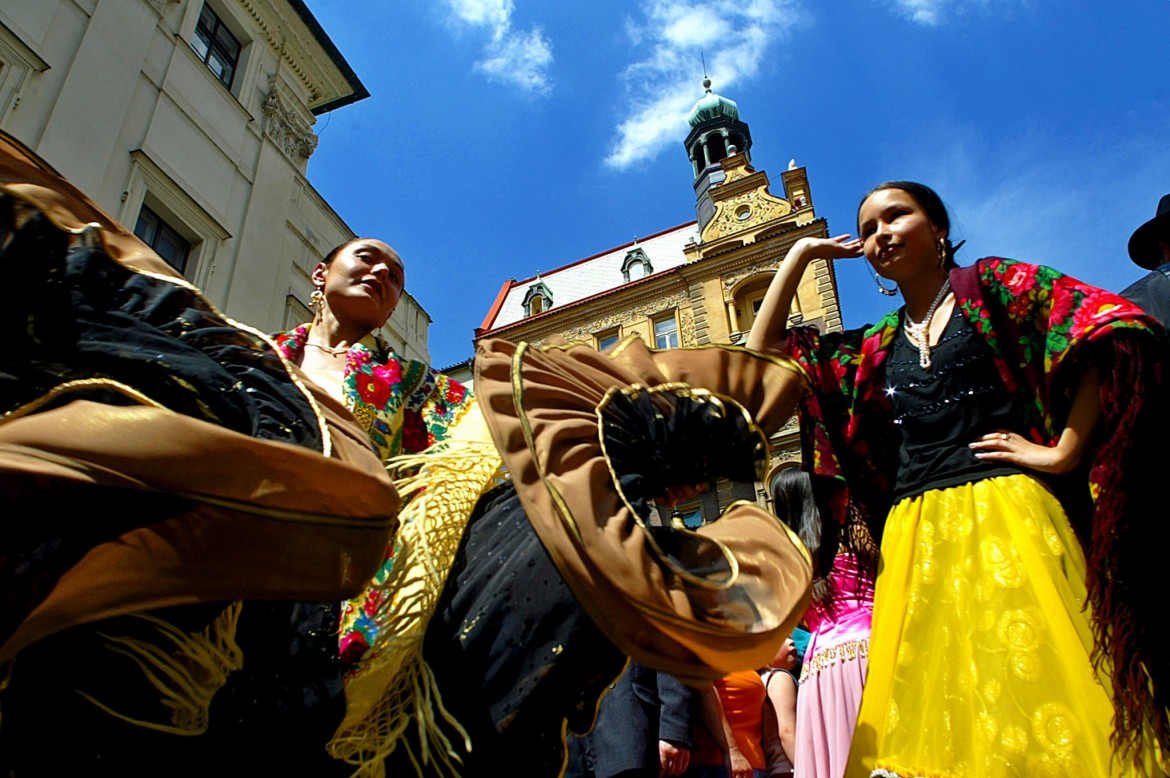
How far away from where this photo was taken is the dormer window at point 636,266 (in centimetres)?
2442

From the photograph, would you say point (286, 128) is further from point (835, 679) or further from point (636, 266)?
point (636, 266)

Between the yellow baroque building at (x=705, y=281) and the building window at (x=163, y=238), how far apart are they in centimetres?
1012

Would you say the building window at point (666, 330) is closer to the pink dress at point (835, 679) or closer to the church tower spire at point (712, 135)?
the church tower spire at point (712, 135)

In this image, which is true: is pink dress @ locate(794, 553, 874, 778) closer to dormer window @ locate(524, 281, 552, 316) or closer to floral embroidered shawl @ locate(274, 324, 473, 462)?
floral embroidered shawl @ locate(274, 324, 473, 462)

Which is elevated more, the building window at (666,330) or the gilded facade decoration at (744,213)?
the gilded facade decoration at (744,213)

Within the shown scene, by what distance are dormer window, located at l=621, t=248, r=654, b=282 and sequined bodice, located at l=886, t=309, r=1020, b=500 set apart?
22272 mm

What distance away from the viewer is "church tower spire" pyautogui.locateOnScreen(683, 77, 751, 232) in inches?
1073

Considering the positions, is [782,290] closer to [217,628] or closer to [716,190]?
[217,628]

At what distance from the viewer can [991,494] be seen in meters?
1.71

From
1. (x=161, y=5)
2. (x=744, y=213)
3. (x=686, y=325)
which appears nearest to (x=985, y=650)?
(x=161, y=5)

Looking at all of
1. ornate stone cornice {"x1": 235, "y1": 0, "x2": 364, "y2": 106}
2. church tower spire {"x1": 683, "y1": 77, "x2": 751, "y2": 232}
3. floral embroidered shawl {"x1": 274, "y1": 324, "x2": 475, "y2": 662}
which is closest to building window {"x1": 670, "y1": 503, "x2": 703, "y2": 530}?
floral embroidered shawl {"x1": 274, "y1": 324, "x2": 475, "y2": 662}

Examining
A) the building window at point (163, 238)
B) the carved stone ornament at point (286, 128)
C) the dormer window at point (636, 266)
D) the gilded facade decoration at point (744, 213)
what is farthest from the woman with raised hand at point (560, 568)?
the dormer window at point (636, 266)

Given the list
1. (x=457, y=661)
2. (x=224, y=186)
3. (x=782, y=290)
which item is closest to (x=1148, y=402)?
(x=782, y=290)

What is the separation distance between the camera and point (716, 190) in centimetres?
2295
